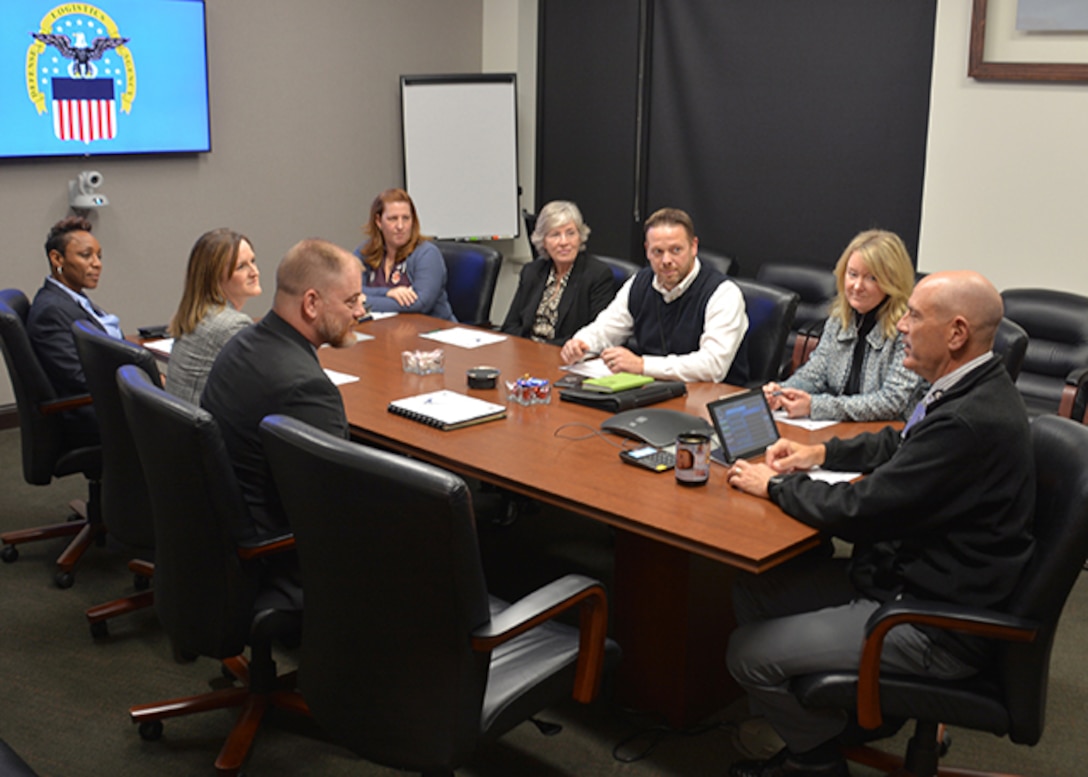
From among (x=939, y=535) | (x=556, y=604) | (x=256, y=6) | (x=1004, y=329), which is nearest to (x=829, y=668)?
(x=939, y=535)

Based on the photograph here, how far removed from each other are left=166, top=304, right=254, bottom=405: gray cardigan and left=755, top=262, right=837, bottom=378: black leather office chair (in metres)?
3.01

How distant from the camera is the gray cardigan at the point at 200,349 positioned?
3.54 m

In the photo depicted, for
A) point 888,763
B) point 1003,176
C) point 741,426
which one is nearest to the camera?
point 888,763

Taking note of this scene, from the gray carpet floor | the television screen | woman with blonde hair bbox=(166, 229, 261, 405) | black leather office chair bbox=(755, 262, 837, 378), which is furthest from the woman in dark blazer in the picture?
the television screen

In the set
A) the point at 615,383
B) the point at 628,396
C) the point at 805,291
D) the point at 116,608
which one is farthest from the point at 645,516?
the point at 805,291

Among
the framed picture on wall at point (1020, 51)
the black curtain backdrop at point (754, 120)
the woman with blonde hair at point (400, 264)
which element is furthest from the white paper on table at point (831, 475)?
the black curtain backdrop at point (754, 120)

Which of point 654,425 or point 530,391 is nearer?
point 654,425

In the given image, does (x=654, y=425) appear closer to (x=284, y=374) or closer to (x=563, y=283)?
(x=284, y=374)

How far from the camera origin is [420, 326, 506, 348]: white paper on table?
14.8 ft

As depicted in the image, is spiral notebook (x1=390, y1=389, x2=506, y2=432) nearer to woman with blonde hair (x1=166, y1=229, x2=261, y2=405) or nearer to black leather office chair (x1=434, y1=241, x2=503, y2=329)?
woman with blonde hair (x1=166, y1=229, x2=261, y2=405)

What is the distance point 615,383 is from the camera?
12.0 ft

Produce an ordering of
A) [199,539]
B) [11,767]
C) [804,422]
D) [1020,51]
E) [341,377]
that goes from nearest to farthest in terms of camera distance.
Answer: [11,767] < [199,539] < [804,422] < [341,377] < [1020,51]

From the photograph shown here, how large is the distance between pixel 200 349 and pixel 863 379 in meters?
2.08

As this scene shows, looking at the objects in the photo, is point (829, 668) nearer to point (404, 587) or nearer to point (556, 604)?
point (556, 604)
